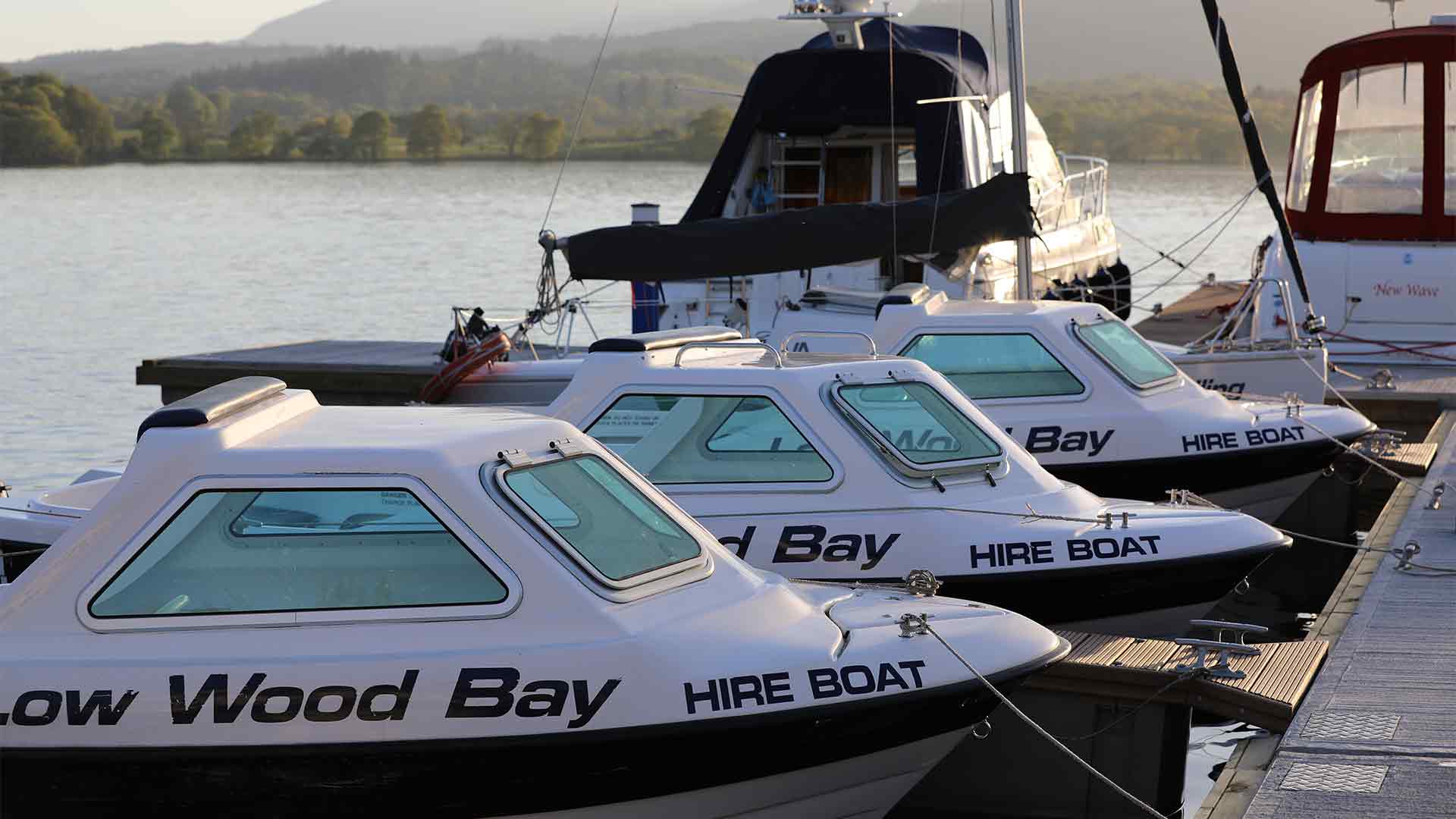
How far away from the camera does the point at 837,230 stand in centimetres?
1497

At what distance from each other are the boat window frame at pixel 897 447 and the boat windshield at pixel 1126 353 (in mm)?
2812

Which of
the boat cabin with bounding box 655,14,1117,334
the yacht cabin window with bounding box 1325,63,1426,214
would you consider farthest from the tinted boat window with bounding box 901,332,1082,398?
the yacht cabin window with bounding box 1325,63,1426,214

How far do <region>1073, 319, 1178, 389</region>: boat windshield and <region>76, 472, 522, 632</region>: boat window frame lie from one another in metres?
6.77

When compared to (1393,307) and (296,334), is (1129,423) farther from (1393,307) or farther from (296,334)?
(296,334)

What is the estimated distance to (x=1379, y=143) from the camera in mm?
20219

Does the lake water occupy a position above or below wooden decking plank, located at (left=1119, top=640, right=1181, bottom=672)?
below

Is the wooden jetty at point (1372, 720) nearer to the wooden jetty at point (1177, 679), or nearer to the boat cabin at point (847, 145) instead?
the wooden jetty at point (1177, 679)

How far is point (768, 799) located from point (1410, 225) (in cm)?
1576

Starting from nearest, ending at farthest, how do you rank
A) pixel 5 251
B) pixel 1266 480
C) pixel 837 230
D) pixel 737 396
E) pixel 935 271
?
1. pixel 737 396
2. pixel 1266 480
3. pixel 837 230
4. pixel 935 271
5. pixel 5 251

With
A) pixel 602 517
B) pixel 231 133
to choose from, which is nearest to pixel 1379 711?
pixel 602 517

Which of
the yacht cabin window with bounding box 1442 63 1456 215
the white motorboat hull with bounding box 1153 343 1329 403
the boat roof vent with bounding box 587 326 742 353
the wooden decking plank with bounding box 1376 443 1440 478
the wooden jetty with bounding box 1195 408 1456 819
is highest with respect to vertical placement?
the yacht cabin window with bounding box 1442 63 1456 215

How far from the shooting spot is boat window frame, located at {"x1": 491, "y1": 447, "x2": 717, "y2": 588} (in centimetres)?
580

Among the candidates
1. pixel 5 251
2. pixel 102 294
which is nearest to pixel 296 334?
pixel 102 294

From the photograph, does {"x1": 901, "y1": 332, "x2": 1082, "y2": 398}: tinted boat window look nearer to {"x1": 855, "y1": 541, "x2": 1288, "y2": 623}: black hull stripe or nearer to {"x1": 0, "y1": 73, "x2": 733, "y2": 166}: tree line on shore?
{"x1": 855, "y1": 541, "x2": 1288, "y2": 623}: black hull stripe
